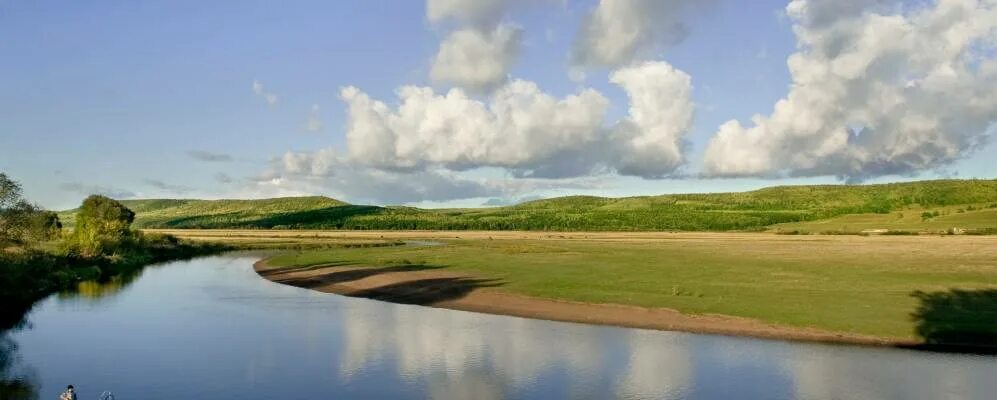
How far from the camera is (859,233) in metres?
141

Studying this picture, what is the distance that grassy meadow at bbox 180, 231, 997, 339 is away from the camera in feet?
145

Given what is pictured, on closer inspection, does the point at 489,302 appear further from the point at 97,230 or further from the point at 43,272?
the point at 97,230

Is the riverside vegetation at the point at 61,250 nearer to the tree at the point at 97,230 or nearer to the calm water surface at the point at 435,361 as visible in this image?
the tree at the point at 97,230

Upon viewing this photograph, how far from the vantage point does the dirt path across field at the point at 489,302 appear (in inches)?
1607

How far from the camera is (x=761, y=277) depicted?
61438mm

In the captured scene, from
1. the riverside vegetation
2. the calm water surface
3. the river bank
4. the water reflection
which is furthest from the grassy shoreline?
the river bank

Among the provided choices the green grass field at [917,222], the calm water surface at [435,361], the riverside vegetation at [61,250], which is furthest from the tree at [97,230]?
the green grass field at [917,222]

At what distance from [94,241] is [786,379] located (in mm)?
87061

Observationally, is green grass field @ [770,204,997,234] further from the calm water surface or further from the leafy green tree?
the leafy green tree

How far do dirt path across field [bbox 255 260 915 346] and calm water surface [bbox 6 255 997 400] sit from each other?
1864mm

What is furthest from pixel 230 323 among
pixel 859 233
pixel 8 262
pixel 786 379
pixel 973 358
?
pixel 859 233

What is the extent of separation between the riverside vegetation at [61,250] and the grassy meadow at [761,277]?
21.3 meters

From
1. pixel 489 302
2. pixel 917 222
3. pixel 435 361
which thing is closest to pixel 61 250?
pixel 489 302

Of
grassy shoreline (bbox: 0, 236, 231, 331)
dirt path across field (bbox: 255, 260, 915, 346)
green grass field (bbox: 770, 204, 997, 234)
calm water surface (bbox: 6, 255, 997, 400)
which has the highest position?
green grass field (bbox: 770, 204, 997, 234)
